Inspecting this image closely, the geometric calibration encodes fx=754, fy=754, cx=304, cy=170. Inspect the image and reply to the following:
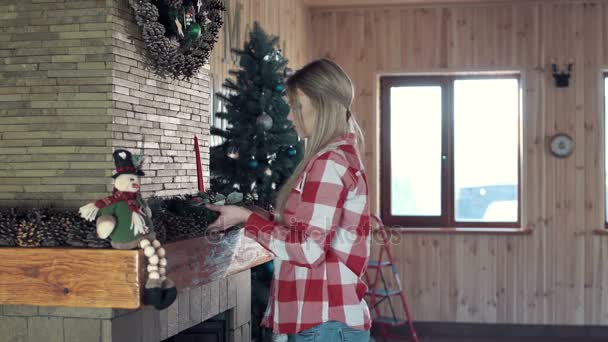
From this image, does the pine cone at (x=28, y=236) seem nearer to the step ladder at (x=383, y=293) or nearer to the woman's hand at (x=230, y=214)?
the woman's hand at (x=230, y=214)

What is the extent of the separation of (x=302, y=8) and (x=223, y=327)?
12.0ft

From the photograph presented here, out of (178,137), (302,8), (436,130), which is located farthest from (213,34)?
(436,130)

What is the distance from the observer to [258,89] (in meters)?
3.76

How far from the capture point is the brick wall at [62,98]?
2.01 meters

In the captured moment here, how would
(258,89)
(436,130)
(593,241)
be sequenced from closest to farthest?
(258,89), (593,241), (436,130)

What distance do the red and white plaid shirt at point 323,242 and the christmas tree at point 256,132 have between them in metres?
1.72

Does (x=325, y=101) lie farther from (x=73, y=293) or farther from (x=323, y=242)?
(x=73, y=293)

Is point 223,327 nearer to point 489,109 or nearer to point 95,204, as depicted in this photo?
point 95,204

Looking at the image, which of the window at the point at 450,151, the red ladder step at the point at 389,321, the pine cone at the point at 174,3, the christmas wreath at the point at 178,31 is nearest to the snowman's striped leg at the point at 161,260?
the christmas wreath at the point at 178,31

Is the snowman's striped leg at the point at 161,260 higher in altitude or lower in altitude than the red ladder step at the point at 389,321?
higher

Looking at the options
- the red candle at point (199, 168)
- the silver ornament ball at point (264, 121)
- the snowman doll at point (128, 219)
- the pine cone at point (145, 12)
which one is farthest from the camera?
the silver ornament ball at point (264, 121)

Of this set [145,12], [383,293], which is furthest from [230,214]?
[383,293]

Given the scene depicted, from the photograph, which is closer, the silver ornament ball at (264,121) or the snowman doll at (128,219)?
the snowman doll at (128,219)

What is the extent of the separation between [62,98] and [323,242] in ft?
2.66
